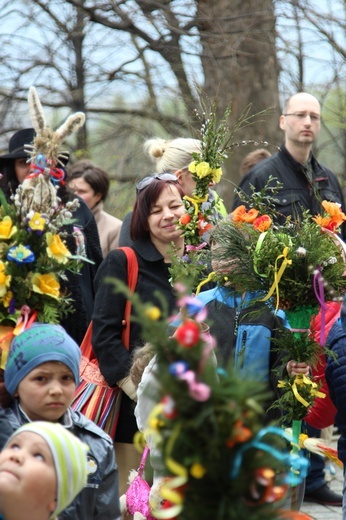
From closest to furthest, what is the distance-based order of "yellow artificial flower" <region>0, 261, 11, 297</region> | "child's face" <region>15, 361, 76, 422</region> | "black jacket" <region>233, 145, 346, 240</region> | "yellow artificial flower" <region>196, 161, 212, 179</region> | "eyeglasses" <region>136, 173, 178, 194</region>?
"child's face" <region>15, 361, 76, 422</region>, "yellow artificial flower" <region>0, 261, 11, 297</region>, "yellow artificial flower" <region>196, 161, 212, 179</region>, "eyeglasses" <region>136, 173, 178, 194</region>, "black jacket" <region>233, 145, 346, 240</region>

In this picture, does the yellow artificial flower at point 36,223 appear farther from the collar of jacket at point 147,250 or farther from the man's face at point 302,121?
the man's face at point 302,121

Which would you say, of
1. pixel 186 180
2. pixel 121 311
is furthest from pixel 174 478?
pixel 186 180

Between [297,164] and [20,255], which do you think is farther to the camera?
[297,164]

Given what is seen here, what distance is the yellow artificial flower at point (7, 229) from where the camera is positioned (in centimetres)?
421

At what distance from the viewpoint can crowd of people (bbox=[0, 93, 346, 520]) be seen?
9.93 feet

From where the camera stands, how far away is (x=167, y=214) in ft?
18.1

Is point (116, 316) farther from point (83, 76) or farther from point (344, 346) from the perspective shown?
point (83, 76)

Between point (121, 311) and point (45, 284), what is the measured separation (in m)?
1.34

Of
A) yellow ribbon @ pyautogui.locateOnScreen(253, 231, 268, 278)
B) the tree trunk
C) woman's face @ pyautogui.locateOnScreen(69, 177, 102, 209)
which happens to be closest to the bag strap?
yellow ribbon @ pyautogui.locateOnScreen(253, 231, 268, 278)

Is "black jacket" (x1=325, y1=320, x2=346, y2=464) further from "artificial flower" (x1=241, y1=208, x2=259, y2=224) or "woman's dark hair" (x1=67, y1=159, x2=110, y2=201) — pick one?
"woman's dark hair" (x1=67, y1=159, x2=110, y2=201)

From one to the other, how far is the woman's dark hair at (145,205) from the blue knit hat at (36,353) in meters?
1.72

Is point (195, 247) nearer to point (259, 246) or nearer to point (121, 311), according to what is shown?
point (259, 246)

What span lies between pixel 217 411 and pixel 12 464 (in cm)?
96

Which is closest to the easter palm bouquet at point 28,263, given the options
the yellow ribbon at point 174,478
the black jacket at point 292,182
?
the yellow ribbon at point 174,478
